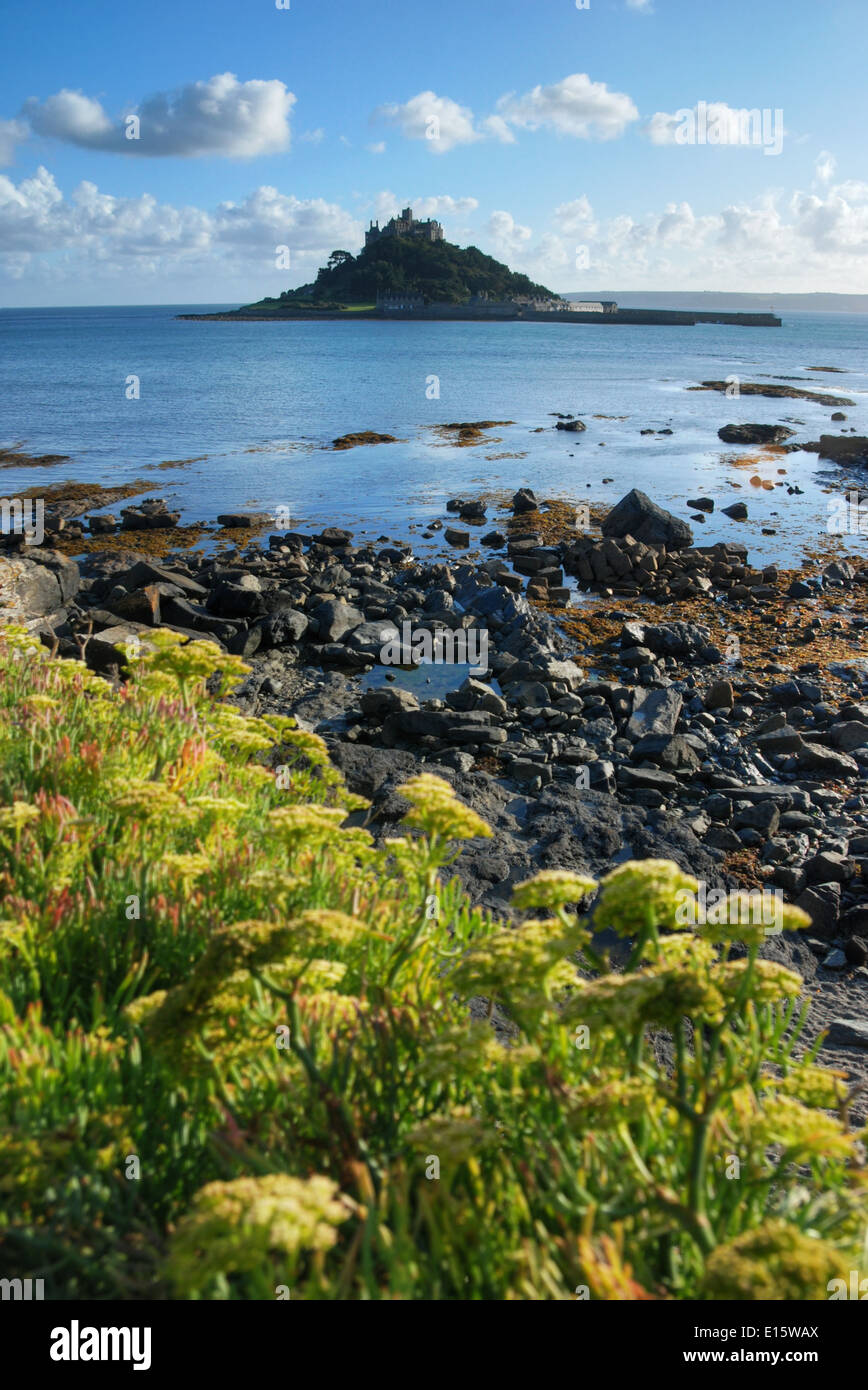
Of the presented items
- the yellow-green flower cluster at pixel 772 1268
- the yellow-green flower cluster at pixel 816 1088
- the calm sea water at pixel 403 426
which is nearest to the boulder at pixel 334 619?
the calm sea water at pixel 403 426

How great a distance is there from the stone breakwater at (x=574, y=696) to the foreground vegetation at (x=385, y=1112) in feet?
10.4

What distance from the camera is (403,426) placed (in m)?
37.9

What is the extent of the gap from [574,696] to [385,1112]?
27.2 ft

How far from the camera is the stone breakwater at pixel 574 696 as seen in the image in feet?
23.9

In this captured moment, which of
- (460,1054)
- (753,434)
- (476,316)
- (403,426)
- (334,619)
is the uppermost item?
(476,316)

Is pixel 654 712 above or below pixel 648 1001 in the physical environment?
below

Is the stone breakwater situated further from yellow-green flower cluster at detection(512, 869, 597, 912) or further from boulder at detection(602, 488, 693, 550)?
yellow-green flower cluster at detection(512, 869, 597, 912)

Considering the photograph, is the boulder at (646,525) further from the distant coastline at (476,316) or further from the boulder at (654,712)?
the distant coastline at (476,316)

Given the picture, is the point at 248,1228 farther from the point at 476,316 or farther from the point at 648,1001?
the point at 476,316

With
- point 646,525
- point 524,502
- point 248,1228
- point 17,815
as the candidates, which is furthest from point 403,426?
point 248,1228

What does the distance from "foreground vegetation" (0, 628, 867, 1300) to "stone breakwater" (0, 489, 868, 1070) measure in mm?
3182

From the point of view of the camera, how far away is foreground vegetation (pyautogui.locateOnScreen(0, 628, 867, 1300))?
192 centimetres
